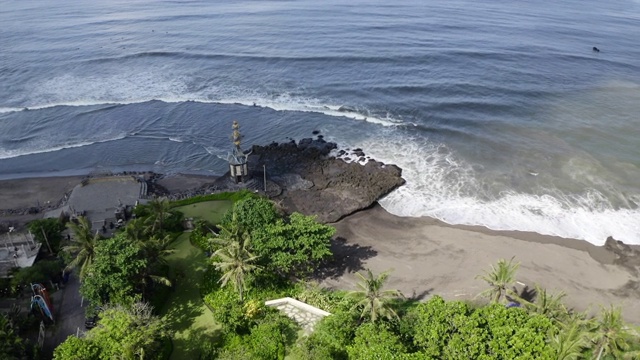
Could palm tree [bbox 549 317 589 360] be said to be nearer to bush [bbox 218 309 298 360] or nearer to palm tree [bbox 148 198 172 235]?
bush [bbox 218 309 298 360]

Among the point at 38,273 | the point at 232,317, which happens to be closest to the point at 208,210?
the point at 38,273

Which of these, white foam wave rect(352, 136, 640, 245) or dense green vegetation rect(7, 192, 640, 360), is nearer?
dense green vegetation rect(7, 192, 640, 360)

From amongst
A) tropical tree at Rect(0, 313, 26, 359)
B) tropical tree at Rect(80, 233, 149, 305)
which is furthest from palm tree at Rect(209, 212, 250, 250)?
tropical tree at Rect(0, 313, 26, 359)

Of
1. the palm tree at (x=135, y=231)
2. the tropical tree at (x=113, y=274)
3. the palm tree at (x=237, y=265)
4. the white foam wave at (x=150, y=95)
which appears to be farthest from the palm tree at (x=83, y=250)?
the white foam wave at (x=150, y=95)

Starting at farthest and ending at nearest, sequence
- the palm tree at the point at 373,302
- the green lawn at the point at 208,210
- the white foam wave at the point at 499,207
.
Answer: the green lawn at the point at 208,210
the white foam wave at the point at 499,207
the palm tree at the point at 373,302

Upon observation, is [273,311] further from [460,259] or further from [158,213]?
[460,259]

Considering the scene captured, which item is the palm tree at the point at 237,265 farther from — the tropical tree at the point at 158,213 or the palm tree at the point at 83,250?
the tropical tree at the point at 158,213
